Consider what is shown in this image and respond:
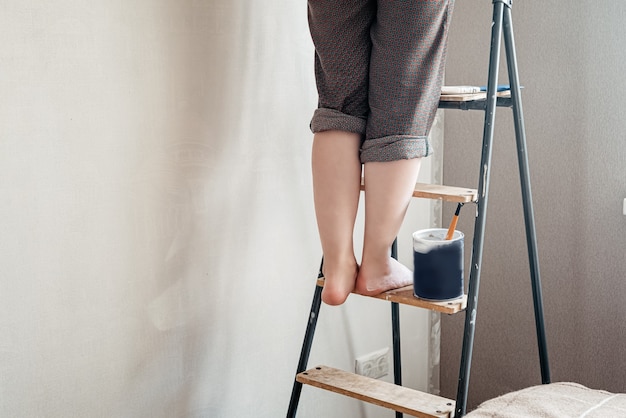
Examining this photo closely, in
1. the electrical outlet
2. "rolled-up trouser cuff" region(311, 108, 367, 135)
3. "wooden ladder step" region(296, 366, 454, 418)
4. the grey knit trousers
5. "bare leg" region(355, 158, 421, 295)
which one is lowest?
the electrical outlet

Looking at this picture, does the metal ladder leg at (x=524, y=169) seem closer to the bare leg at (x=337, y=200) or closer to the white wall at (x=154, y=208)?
the bare leg at (x=337, y=200)

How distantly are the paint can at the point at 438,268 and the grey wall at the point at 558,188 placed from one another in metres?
0.64

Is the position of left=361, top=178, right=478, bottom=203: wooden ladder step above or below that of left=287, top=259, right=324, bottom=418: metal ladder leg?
above

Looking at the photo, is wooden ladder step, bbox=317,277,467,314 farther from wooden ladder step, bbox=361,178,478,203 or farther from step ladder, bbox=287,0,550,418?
wooden ladder step, bbox=361,178,478,203

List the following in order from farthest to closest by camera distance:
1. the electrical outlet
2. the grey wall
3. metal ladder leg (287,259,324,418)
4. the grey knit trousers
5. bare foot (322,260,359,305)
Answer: the electrical outlet < the grey wall < metal ladder leg (287,259,324,418) < bare foot (322,260,359,305) < the grey knit trousers

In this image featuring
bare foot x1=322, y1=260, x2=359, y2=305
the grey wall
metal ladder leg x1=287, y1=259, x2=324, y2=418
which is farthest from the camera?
the grey wall

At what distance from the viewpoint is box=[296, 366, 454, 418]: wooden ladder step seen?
1.41 m

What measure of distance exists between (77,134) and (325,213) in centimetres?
48

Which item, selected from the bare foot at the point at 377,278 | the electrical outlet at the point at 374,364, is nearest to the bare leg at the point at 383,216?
the bare foot at the point at 377,278

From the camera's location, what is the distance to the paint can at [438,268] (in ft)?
4.51

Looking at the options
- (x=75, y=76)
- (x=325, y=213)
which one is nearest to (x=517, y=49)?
(x=325, y=213)

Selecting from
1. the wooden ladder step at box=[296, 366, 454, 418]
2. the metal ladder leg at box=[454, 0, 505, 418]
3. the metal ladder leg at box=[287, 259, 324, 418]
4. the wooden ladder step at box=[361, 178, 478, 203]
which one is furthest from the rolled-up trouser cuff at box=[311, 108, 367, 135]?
the wooden ladder step at box=[296, 366, 454, 418]

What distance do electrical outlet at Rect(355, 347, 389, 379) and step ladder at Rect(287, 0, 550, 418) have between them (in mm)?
377

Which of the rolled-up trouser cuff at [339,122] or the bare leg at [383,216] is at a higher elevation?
the rolled-up trouser cuff at [339,122]
